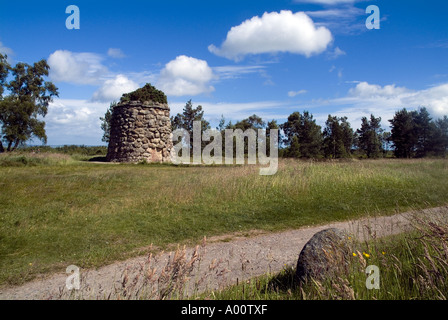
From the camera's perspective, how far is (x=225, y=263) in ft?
19.1

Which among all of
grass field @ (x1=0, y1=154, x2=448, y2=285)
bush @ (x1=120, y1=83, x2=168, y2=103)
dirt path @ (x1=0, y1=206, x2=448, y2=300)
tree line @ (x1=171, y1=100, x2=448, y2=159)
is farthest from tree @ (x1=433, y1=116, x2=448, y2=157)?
dirt path @ (x1=0, y1=206, x2=448, y2=300)

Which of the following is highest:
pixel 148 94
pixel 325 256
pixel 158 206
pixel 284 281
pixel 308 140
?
pixel 148 94

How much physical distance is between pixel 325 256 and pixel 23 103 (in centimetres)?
3189

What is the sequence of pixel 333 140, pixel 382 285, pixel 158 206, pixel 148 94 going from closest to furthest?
1. pixel 382 285
2. pixel 158 206
3. pixel 148 94
4. pixel 333 140

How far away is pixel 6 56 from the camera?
30484 mm

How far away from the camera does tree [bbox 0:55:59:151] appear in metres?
27.6

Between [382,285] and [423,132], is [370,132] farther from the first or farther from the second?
[382,285]

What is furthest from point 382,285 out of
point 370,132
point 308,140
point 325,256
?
point 370,132

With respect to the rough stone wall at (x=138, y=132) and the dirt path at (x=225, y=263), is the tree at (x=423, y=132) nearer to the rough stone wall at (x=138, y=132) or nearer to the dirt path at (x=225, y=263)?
the rough stone wall at (x=138, y=132)

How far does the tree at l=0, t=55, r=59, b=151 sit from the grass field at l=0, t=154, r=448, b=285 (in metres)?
16.6

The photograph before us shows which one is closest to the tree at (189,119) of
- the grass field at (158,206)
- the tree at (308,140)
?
the tree at (308,140)

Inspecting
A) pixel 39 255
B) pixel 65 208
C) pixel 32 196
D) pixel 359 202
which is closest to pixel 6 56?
pixel 32 196

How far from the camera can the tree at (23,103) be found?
90.7 feet
